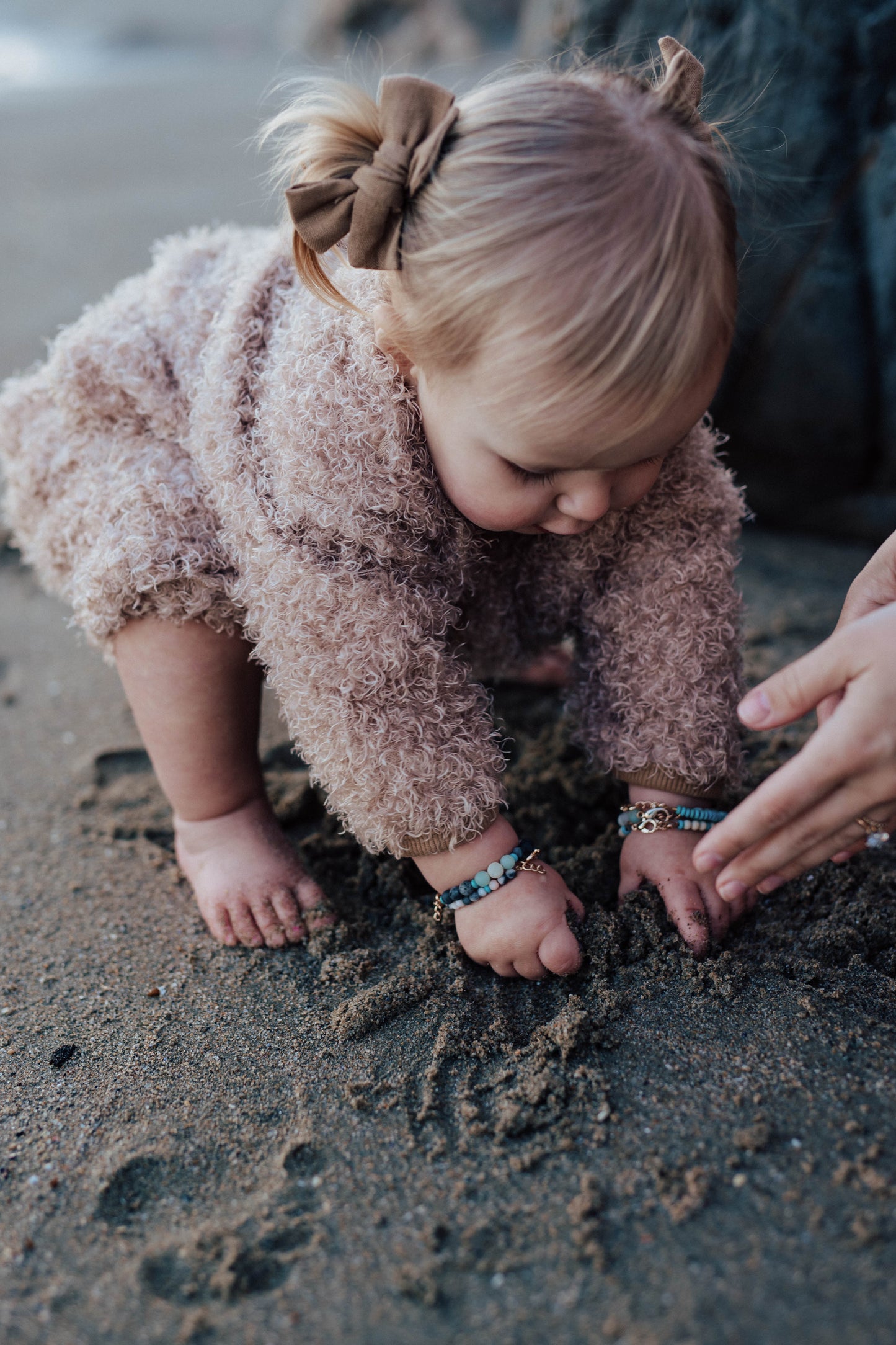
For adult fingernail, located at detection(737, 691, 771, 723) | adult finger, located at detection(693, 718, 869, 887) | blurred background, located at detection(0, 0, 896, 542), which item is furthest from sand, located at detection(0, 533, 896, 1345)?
blurred background, located at detection(0, 0, 896, 542)

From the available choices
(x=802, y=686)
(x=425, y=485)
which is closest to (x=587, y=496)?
(x=425, y=485)

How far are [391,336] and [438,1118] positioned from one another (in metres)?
0.85

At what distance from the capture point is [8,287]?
10.9 ft

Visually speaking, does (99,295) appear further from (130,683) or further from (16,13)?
(16,13)

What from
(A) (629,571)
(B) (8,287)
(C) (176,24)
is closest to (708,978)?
(A) (629,571)

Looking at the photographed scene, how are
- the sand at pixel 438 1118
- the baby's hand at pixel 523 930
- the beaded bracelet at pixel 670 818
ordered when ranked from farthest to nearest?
the beaded bracelet at pixel 670 818 < the baby's hand at pixel 523 930 < the sand at pixel 438 1118

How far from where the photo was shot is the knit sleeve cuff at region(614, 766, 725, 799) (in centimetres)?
132

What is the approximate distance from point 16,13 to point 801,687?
1520cm

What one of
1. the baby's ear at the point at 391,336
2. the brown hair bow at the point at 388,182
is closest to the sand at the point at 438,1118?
the baby's ear at the point at 391,336

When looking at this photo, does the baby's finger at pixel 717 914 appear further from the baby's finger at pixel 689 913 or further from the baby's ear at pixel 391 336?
the baby's ear at pixel 391 336

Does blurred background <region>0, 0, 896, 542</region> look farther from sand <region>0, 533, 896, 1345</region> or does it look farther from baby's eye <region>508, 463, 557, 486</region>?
sand <region>0, 533, 896, 1345</region>

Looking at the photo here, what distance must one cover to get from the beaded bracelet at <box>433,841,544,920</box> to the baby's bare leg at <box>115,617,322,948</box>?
227 mm

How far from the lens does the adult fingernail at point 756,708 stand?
975mm

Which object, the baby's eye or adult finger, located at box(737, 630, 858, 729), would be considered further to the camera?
the baby's eye
